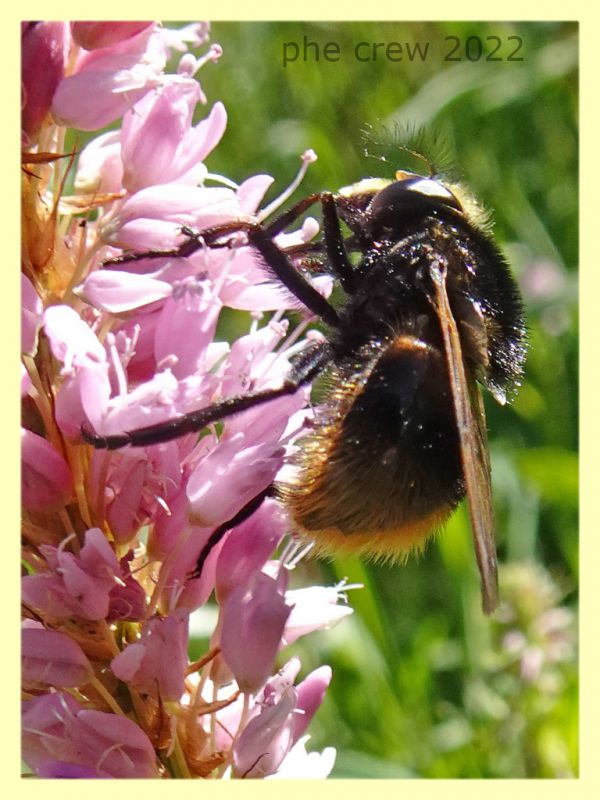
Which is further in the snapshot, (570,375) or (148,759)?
(570,375)

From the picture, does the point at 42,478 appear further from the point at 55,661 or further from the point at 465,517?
the point at 465,517

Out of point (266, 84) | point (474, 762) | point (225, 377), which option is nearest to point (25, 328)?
point (225, 377)

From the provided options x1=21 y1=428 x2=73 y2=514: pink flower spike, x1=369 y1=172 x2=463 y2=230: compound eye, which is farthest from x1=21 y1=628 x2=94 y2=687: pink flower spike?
x1=369 y1=172 x2=463 y2=230: compound eye

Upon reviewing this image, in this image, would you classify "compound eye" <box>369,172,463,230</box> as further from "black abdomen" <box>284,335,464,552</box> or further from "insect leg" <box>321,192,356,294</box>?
"black abdomen" <box>284,335,464,552</box>

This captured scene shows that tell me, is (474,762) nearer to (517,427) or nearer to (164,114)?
(517,427)

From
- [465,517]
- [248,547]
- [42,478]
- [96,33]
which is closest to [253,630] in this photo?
[248,547]

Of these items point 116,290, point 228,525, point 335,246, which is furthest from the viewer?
point 335,246
